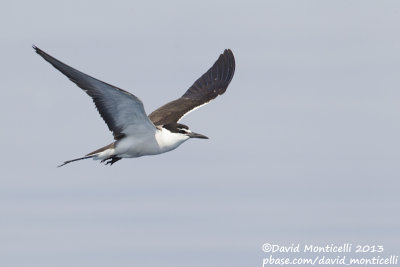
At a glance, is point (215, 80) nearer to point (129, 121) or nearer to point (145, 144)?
point (145, 144)

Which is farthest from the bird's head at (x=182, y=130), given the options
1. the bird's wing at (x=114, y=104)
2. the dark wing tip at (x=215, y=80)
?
the dark wing tip at (x=215, y=80)

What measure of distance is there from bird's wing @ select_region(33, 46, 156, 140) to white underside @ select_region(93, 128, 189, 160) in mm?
223

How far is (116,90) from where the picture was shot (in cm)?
2695

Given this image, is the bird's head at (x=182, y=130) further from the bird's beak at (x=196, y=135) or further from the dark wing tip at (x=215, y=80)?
the dark wing tip at (x=215, y=80)

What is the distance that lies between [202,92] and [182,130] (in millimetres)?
6707

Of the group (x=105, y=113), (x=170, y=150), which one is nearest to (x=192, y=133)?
(x=170, y=150)

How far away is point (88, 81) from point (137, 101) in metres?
1.58

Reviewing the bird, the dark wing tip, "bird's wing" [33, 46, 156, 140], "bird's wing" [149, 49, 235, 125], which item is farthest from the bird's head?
the dark wing tip

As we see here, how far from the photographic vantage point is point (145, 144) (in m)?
30.1

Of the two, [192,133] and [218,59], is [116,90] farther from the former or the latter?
[218,59]

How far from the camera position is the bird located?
27.1m

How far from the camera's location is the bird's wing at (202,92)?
112ft

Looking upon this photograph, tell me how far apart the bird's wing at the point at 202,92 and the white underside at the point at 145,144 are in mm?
3067

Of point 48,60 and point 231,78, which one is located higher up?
point 231,78
